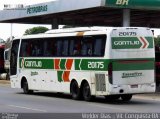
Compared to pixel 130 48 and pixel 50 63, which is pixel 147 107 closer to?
pixel 130 48

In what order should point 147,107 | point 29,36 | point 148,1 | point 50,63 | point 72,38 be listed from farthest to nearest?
1. point 148,1
2. point 29,36
3. point 50,63
4. point 72,38
5. point 147,107

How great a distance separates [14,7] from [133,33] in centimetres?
2351

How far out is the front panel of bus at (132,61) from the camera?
23750 millimetres

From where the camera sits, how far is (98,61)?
2417cm

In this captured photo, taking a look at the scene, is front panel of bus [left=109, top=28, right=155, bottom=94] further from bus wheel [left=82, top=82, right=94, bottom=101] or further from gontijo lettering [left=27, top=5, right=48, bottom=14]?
gontijo lettering [left=27, top=5, right=48, bottom=14]

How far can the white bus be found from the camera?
78.0ft

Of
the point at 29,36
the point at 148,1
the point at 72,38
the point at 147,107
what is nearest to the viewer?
the point at 147,107

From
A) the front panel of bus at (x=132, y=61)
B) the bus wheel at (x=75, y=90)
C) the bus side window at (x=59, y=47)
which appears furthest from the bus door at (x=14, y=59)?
the front panel of bus at (x=132, y=61)

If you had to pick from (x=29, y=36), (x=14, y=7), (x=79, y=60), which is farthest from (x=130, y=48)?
(x=14, y=7)

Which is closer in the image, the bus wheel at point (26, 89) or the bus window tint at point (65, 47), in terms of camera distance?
the bus window tint at point (65, 47)

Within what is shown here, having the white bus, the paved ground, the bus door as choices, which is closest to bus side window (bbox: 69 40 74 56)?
the white bus

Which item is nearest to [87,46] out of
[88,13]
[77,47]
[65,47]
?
[77,47]

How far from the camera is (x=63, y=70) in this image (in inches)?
1060

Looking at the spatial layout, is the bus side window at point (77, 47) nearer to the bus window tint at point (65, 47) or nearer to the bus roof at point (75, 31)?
the bus window tint at point (65, 47)
